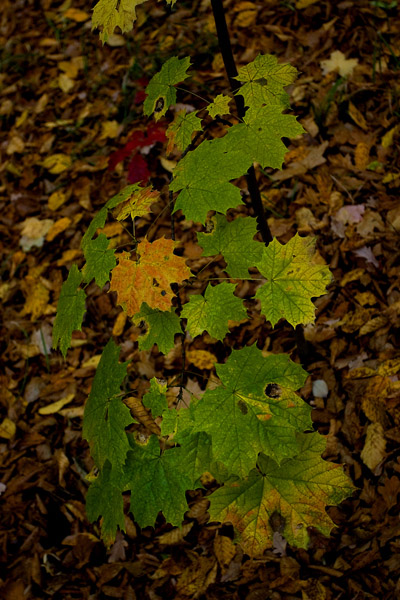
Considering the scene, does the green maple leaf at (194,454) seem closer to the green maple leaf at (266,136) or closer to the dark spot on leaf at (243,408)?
the dark spot on leaf at (243,408)

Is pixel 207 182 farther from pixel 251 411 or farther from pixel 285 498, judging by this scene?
pixel 285 498

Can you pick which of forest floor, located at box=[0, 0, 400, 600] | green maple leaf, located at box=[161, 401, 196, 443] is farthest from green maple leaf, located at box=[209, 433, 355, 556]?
forest floor, located at box=[0, 0, 400, 600]

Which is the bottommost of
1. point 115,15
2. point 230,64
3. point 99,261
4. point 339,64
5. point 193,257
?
point 193,257

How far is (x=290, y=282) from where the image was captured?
138 cm

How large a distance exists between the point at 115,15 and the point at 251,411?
1.07 meters

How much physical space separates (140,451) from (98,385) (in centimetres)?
25

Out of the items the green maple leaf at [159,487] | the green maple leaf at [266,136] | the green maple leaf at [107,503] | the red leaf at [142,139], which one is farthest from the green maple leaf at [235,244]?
the red leaf at [142,139]

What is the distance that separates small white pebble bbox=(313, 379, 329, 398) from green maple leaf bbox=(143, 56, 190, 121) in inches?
54.0

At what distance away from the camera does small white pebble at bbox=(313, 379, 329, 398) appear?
2193 millimetres

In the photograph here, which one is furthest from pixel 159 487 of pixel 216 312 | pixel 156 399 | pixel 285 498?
pixel 216 312

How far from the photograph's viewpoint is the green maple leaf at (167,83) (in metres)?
1.47

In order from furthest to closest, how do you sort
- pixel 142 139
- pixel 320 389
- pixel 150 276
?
1. pixel 142 139
2. pixel 320 389
3. pixel 150 276

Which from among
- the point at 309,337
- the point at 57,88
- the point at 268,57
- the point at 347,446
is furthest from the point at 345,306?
the point at 57,88

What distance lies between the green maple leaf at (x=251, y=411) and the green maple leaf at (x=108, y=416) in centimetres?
22
